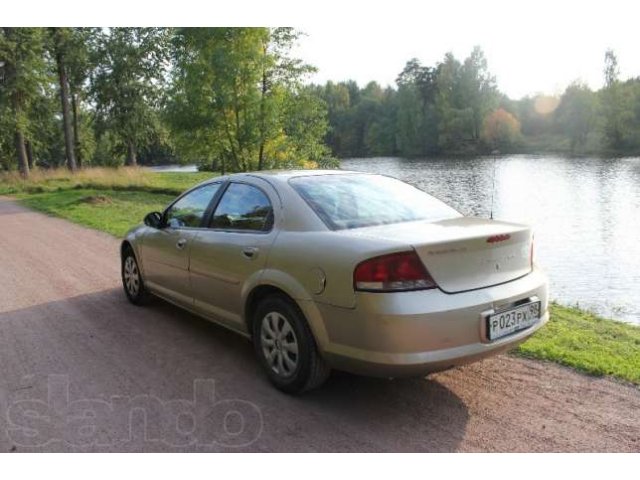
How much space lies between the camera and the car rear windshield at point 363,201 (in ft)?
13.1

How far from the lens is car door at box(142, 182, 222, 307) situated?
514cm

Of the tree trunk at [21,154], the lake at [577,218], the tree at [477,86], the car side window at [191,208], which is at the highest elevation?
the tree at [477,86]

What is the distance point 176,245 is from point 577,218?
50.1 ft

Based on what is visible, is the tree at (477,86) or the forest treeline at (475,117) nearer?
the forest treeline at (475,117)

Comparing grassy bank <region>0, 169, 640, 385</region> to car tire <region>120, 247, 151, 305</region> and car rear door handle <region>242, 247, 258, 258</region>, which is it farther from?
car tire <region>120, 247, 151, 305</region>

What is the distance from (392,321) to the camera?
3.27 meters

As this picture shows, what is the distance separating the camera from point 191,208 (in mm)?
5367

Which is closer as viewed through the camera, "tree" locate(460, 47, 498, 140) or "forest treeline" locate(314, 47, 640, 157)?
"forest treeline" locate(314, 47, 640, 157)

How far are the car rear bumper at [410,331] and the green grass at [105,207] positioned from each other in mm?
9588

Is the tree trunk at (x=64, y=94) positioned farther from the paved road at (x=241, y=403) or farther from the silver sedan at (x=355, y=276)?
the silver sedan at (x=355, y=276)

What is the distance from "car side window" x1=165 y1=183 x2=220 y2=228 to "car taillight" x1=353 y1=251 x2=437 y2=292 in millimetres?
2206

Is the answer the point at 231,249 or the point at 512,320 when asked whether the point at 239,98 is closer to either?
the point at 231,249

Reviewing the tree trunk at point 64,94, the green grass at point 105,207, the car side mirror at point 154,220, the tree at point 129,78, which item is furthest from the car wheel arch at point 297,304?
the tree at point 129,78

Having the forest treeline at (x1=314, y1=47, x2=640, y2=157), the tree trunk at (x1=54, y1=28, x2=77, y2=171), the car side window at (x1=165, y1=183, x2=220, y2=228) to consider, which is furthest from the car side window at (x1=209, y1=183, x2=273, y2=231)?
the forest treeline at (x1=314, y1=47, x2=640, y2=157)
